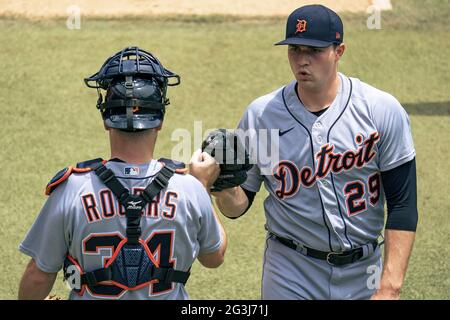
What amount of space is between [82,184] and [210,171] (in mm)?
711

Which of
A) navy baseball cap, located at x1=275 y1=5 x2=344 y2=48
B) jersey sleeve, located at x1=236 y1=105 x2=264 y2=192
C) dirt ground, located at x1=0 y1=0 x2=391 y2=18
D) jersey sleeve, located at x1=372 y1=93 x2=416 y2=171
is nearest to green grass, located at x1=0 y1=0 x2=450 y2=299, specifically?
dirt ground, located at x1=0 y1=0 x2=391 y2=18

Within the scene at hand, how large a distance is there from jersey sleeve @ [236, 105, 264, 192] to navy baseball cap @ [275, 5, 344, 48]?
47 centimetres

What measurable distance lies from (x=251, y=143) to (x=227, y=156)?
51cm

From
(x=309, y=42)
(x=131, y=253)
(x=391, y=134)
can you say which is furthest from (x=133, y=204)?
(x=391, y=134)

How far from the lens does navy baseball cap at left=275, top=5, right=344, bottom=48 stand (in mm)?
4473

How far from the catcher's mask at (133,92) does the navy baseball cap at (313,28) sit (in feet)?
3.12

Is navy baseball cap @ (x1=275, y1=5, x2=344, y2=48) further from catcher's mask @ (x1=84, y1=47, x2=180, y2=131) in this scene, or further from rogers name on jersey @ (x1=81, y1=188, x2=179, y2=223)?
rogers name on jersey @ (x1=81, y1=188, x2=179, y2=223)

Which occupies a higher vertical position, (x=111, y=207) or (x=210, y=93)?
(x=111, y=207)

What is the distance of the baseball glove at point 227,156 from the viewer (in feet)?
13.8

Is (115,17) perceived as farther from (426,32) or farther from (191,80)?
(426,32)

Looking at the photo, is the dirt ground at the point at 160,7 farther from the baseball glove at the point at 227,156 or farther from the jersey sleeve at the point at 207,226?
the jersey sleeve at the point at 207,226

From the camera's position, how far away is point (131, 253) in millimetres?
3535

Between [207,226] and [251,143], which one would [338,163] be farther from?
[207,226]

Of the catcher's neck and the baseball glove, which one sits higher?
the catcher's neck
